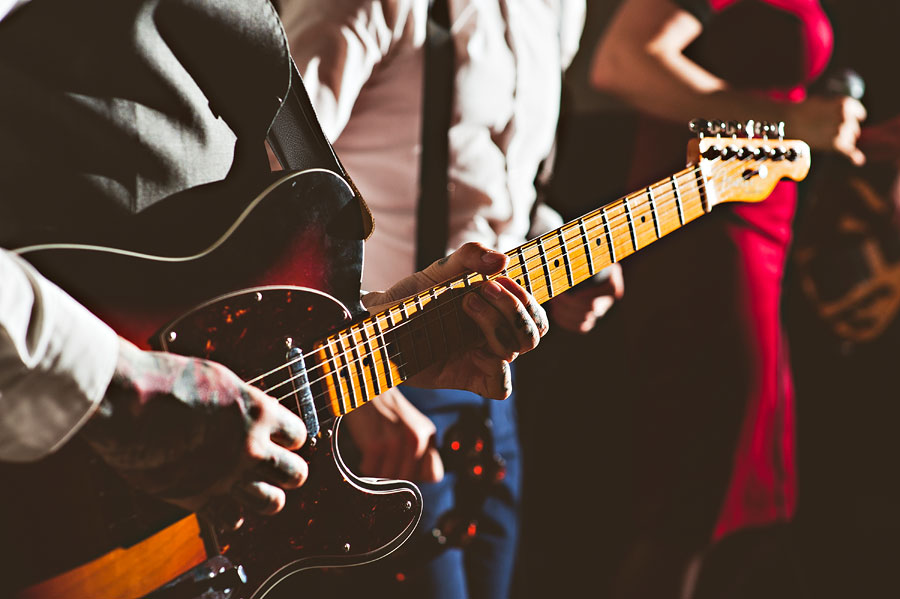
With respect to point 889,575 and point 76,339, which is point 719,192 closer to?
point 76,339

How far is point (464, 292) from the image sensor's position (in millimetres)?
767

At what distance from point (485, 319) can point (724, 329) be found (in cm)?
80

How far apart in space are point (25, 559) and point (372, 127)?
64 cm

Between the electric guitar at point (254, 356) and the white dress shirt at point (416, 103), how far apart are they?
0.86 ft

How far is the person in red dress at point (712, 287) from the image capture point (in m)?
1.37

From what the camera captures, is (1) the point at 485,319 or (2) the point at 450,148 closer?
(1) the point at 485,319

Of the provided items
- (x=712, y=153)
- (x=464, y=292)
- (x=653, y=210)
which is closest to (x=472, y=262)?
(x=464, y=292)

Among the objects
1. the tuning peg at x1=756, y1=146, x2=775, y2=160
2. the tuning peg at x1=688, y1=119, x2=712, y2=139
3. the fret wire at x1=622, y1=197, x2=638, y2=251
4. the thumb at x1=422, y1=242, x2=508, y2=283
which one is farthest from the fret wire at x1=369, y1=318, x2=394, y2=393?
the tuning peg at x1=756, y1=146, x2=775, y2=160

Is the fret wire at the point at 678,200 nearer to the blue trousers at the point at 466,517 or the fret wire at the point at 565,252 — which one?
the fret wire at the point at 565,252

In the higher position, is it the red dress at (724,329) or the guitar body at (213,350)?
the guitar body at (213,350)

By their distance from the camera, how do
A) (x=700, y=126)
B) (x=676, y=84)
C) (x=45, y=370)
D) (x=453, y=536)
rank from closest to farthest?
(x=45, y=370), (x=700, y=126), (x=453, y=536), (x=676, y=84)

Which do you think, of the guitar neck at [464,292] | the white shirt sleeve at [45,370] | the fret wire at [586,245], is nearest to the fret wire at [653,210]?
the guitar neck at [464,292]

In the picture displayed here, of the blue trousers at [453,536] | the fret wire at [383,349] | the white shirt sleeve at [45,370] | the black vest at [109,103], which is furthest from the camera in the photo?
the blue trousers at [453,536]

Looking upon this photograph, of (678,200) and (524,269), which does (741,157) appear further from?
(524,269)
